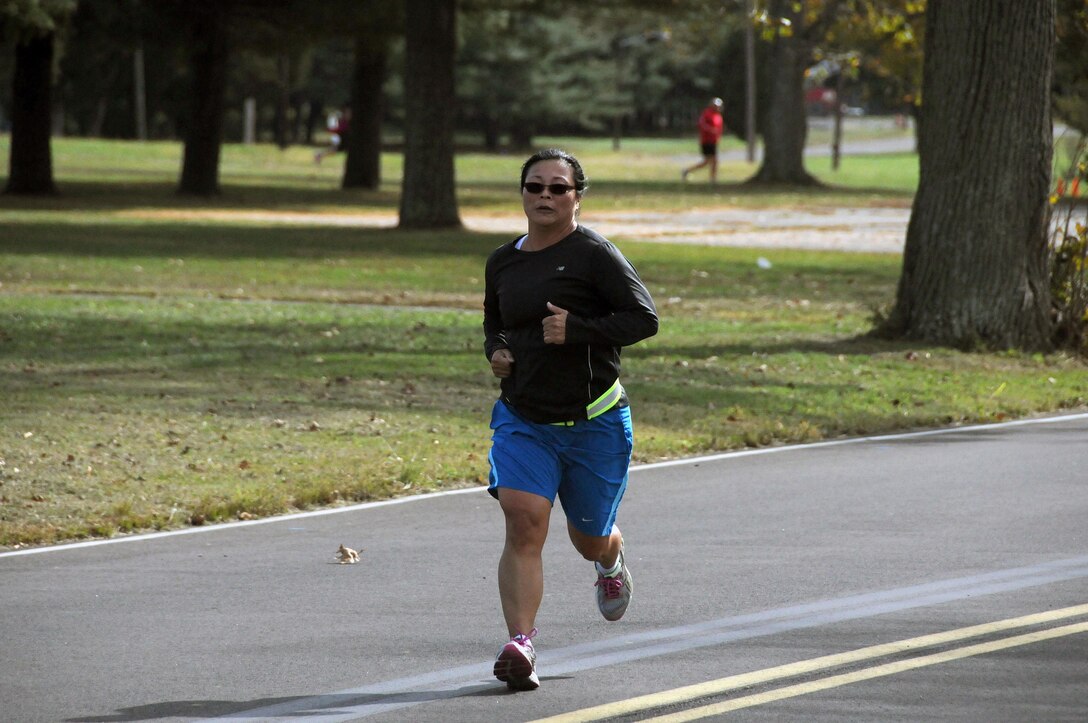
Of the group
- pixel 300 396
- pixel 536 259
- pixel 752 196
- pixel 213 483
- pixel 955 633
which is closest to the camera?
pixel 536 259

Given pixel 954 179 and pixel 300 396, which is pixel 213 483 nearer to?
pixel 300 396

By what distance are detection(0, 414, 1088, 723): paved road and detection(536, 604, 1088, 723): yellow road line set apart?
2cm

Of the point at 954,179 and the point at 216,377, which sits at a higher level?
the point at 954,179

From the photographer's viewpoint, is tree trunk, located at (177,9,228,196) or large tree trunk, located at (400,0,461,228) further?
tree trunk, located at (177,9,228,196)

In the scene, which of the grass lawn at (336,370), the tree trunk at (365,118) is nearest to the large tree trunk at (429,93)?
the grass lawn at (336,370)

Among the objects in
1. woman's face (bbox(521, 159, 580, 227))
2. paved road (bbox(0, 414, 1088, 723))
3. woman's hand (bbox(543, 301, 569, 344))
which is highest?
woman's face (bbox(521, 159, 580, 227))

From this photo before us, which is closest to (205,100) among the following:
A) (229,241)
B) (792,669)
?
(229,241)

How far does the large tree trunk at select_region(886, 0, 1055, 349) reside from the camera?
15.6m

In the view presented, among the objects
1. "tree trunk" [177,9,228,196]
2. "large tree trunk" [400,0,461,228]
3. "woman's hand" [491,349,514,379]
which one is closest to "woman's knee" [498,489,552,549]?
"woman's hand" [491,349,514,379]

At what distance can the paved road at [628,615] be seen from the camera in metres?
5.91

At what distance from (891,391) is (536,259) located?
26.2 feet

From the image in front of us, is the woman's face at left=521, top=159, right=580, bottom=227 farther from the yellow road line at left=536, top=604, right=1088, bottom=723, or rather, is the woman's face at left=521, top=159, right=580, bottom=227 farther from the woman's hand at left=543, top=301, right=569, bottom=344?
the yellow road line at left=536, top=604, right=1088, bottom=723

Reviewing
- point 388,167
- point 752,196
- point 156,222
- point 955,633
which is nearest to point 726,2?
point 752,196

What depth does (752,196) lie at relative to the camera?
43.0m
